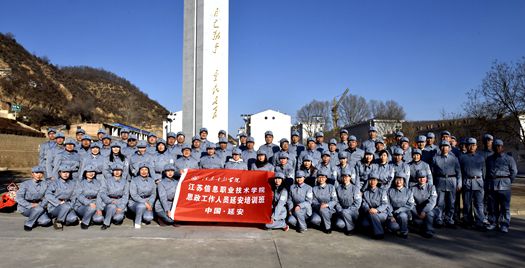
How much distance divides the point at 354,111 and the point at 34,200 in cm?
6013

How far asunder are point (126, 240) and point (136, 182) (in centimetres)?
175

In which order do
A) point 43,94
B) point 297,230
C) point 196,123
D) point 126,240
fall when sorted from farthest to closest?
point 43,94
point 196,123
point 297,230
point 126,240

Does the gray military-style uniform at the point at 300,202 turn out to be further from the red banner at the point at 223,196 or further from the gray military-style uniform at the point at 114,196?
the gray military-style uniform at the point at 114,196

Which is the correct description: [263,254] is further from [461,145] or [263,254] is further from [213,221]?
[461,145]

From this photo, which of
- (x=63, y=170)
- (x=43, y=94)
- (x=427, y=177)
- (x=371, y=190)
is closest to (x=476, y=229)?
(x=427, y=177)

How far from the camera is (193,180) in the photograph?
801cm

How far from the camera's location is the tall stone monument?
12750mm

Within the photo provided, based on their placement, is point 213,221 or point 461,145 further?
point 461,145

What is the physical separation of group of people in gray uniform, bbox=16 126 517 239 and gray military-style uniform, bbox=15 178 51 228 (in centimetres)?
2

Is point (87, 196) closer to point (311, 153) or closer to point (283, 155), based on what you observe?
point (283, 155)

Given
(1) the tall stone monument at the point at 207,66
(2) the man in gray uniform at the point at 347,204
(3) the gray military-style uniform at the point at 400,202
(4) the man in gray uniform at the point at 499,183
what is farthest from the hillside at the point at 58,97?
(4) the man in gray uniform at the point at 499,183

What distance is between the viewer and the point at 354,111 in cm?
6394

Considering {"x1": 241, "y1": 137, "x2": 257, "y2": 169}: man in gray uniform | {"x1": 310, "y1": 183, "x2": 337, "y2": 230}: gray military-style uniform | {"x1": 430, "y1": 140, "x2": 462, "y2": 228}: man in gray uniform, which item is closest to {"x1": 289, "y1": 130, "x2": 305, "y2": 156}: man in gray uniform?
{"x1": 241, "y1": 137, "x2": 257, "y2": 169}: man in gray uniform

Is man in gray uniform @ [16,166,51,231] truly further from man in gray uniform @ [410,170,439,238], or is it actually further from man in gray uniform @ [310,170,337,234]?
man in gray uniform @ [410,170,439,238]
